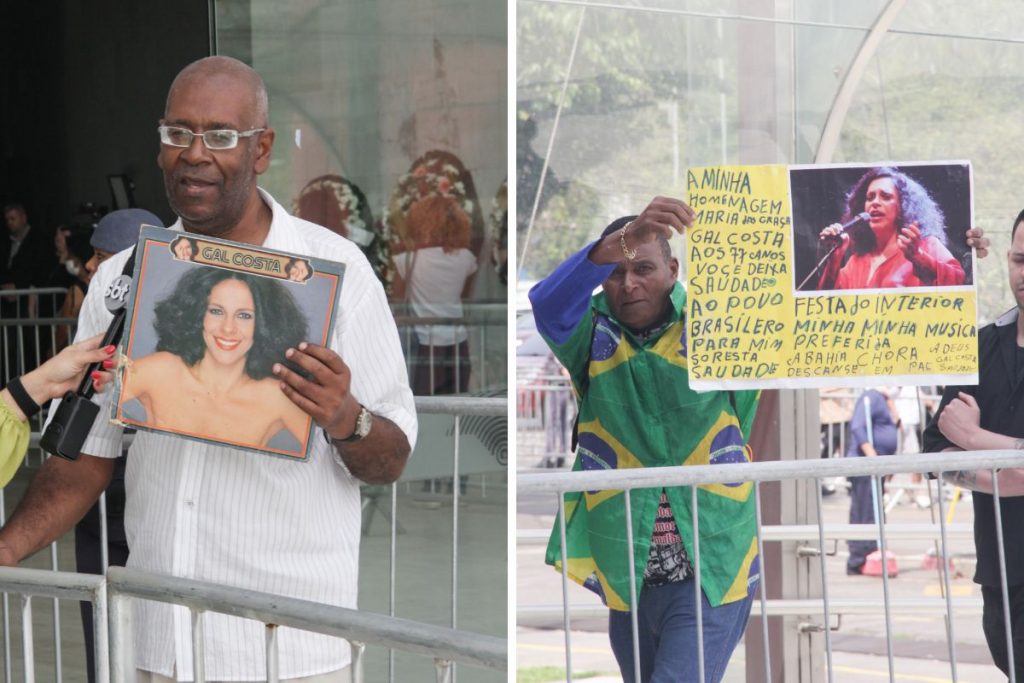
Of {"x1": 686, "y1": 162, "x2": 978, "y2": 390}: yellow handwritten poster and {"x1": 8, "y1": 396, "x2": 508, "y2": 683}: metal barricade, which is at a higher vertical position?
{"x1": 686, "y1": 162, "x2": 978, "y2": 390}: yellow handwritten poster

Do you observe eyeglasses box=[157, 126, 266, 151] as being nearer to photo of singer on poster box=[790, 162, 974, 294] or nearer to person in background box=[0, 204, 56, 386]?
photo of singer on poster box=[790, 162, 974, 294]

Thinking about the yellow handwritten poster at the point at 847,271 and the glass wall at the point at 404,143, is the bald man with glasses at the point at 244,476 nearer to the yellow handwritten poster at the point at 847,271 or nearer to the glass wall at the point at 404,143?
the yellow handwritten poster at the point at 847,271

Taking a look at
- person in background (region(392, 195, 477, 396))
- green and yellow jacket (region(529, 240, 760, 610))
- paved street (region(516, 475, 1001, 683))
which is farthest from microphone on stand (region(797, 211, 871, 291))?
person in background (region(392, 195, 477, 396))

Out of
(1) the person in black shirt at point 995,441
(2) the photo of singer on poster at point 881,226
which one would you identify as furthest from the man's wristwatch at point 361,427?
(1) the person in black shirt at point 995,441

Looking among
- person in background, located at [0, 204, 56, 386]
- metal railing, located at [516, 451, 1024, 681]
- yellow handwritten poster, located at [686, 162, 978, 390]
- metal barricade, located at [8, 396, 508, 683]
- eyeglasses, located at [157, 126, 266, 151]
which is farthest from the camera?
person in background, located at [0, 204, 56, 386]

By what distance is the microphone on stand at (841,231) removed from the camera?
4.64 m

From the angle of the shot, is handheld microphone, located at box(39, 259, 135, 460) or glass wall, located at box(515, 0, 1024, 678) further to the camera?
glass wall, located at box(515, 0, 1024, 678)

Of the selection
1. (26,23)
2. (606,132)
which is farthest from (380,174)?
(26,23)

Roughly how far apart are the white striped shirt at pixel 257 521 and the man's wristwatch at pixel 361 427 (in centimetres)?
12

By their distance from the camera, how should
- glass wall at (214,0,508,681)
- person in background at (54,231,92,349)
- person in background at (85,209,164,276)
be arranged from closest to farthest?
person in background at (85,209,164,276), glass wall at (214,0,508,681), person in background at (54,231,92,349)

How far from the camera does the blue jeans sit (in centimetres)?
430

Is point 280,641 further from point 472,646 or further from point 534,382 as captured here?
point 534,382

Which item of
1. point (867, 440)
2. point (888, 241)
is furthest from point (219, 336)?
point (867, 440)

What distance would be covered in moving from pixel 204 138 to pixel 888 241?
2559 millimetres
